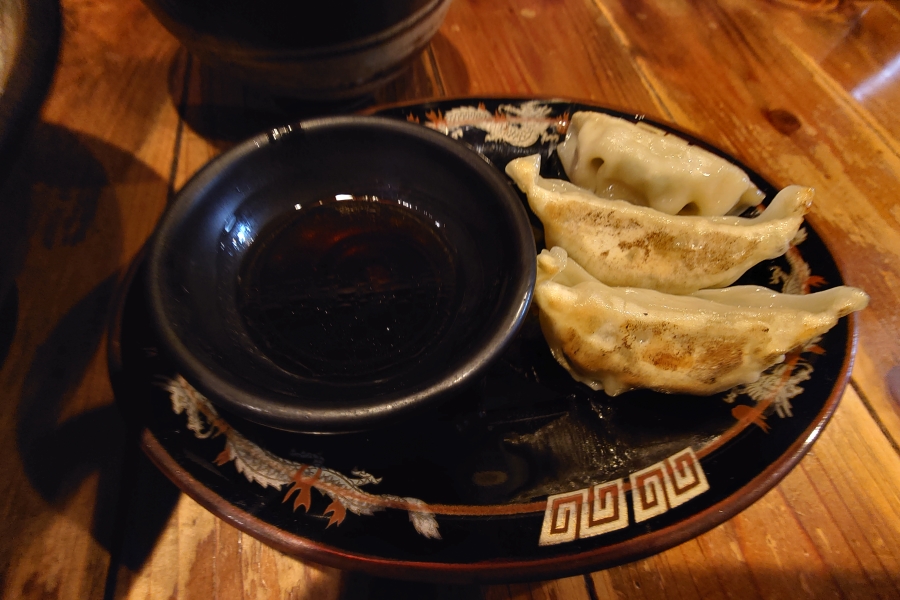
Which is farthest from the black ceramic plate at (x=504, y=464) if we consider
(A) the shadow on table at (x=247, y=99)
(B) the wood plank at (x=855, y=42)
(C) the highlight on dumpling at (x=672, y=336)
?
(B) the wood plank at (x=855, y=42)

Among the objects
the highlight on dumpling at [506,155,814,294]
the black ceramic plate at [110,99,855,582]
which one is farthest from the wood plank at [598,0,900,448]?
the black ceramic plate at [110,99,855,582]

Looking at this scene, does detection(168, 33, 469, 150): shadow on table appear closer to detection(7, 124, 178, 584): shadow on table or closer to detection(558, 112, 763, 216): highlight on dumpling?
detection(7, 124, 178, 584): shadow on table

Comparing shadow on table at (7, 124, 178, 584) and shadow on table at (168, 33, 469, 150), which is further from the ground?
shadow on table at (168, 33, 469, 150)

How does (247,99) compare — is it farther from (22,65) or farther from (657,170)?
(657,170)

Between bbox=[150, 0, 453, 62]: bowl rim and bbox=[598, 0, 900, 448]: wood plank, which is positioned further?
bbox=[598, 0, 900, 448]: wood plank

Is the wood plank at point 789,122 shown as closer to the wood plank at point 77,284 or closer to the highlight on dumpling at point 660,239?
the highlight on dumpling at point 660,239

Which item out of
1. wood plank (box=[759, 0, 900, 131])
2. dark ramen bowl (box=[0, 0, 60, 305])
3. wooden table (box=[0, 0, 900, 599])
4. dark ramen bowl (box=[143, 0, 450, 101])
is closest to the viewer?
dark ramen bowl (box=[0, 0, 60, 305])
